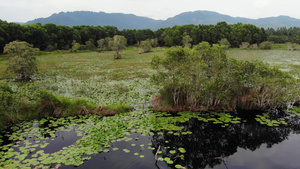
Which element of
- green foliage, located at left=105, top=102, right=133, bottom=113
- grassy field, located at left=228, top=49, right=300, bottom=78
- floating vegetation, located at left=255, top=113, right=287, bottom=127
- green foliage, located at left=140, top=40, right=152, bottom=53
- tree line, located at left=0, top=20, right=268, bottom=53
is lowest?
floating vegetation, located at left=255, top=113, right=287, bottom=127

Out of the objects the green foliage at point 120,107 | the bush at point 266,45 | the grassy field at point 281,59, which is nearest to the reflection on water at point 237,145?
Result: the green foliage at point 120,107

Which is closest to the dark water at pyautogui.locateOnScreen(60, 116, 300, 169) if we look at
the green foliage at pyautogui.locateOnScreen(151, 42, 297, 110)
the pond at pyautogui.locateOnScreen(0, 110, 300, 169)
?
the pond at pyautogui.locateOnScreen(0, 110, 300, 169)

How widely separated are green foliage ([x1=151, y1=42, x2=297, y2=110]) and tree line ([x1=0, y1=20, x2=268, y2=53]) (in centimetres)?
8695

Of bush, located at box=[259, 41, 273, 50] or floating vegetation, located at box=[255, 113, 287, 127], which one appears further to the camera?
bush, located at box=[259, 41, 273, 50]

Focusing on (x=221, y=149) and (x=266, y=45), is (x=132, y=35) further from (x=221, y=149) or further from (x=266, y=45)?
(x=221, y=149)

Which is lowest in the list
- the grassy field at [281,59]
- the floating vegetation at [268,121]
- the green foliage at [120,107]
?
the floating vegetation at [268,121]

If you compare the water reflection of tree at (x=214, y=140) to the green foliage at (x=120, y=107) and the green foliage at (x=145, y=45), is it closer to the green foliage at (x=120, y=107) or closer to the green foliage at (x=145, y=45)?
the green foliage at (x=120, y=107)

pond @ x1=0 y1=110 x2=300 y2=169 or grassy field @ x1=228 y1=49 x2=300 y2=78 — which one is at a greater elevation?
grassy field @ x1=228 y1=49 x2=300 y2=78

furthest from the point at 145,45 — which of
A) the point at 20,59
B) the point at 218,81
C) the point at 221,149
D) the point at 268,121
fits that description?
the point at 221,149

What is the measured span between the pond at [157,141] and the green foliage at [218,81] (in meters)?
1.57

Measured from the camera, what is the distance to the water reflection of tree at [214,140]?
13105mm

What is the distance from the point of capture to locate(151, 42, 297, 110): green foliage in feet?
65.1

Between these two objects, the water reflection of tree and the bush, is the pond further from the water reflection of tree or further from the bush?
the bush

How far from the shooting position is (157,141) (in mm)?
14891
